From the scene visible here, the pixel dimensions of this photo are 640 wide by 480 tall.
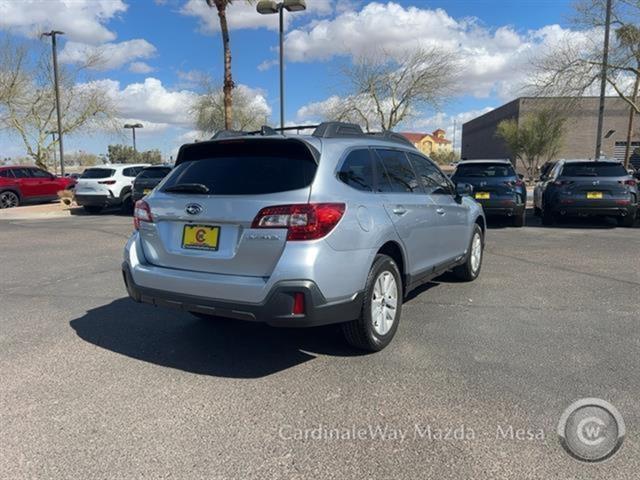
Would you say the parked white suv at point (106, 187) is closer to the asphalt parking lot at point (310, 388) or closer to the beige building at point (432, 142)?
the asphalt parking lot at point (310, 388)

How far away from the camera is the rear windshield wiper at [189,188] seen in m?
3.82

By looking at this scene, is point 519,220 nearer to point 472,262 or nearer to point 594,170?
point 594,170

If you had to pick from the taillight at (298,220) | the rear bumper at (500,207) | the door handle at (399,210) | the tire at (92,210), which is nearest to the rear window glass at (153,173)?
the tire at (92,210)

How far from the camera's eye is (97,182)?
16703mm

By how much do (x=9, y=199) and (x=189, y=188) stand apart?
19.6 metres

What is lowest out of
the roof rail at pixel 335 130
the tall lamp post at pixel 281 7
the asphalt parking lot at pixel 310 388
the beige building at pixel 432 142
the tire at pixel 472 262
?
the asphalt parking lot at pixel 310 388

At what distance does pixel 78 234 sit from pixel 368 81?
1983 centimetres

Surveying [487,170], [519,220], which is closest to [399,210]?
[487,170]

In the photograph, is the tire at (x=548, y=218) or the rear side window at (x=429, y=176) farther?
the tire at (x=548, y=218)

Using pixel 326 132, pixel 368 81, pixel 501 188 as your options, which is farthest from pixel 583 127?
pixel 326 132

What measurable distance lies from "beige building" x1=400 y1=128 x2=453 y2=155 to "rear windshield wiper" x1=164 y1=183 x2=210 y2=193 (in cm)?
10737

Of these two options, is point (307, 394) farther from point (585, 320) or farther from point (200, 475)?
point (585, 320)

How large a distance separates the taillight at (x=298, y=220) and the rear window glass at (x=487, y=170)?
938 centimetres

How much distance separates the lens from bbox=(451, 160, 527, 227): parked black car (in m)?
11.7
